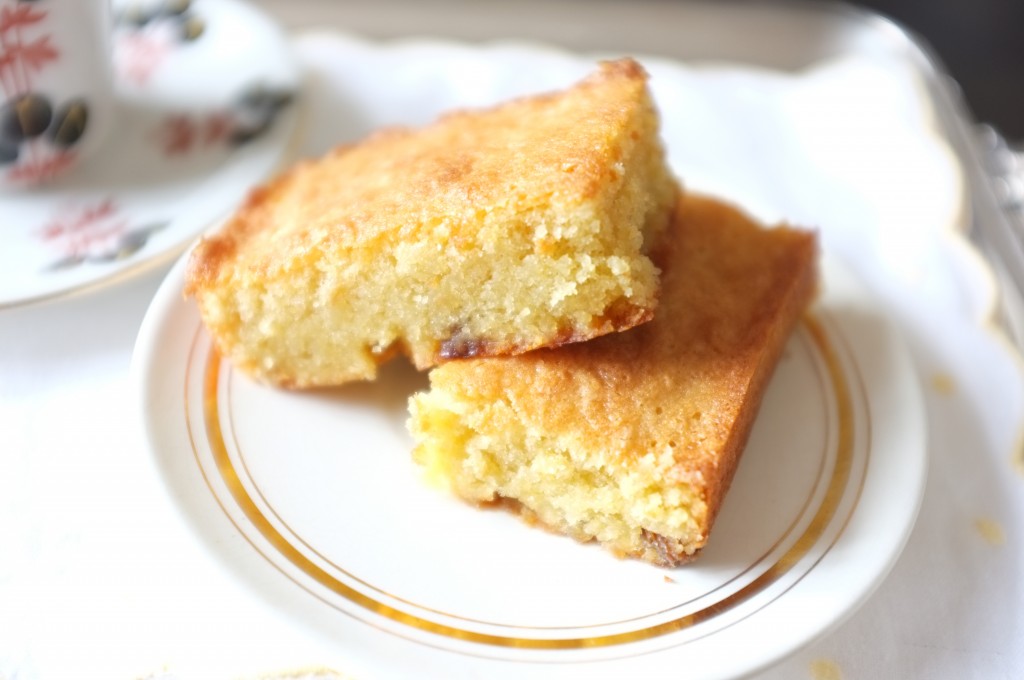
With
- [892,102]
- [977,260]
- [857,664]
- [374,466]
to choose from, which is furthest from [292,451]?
[892,102]

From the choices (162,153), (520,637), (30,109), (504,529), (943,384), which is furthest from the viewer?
(162,153)

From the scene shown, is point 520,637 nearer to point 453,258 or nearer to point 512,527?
point 512,527

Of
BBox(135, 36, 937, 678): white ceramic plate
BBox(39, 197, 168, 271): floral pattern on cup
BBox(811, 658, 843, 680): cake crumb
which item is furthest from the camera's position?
BBox(39, 197, 168, 271): floral pattern on cup

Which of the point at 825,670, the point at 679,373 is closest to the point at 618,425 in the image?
the point at 679,373

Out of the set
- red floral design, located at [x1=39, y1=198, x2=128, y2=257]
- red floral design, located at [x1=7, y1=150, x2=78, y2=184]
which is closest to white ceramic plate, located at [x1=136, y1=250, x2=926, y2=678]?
red floral design, located at [x1=39, y1=198, x2=128, y2=257]

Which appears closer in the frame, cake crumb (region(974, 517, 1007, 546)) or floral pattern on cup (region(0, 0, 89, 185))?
cake crumb (region(974, 517, 1007, 546))

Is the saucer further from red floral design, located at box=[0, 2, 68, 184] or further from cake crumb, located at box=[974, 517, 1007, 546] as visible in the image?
cake crumb, located at box=[974, 517, 1007, 546]

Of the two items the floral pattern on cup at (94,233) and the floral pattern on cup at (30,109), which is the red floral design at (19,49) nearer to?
the floral pattern on cup at (30,109)
